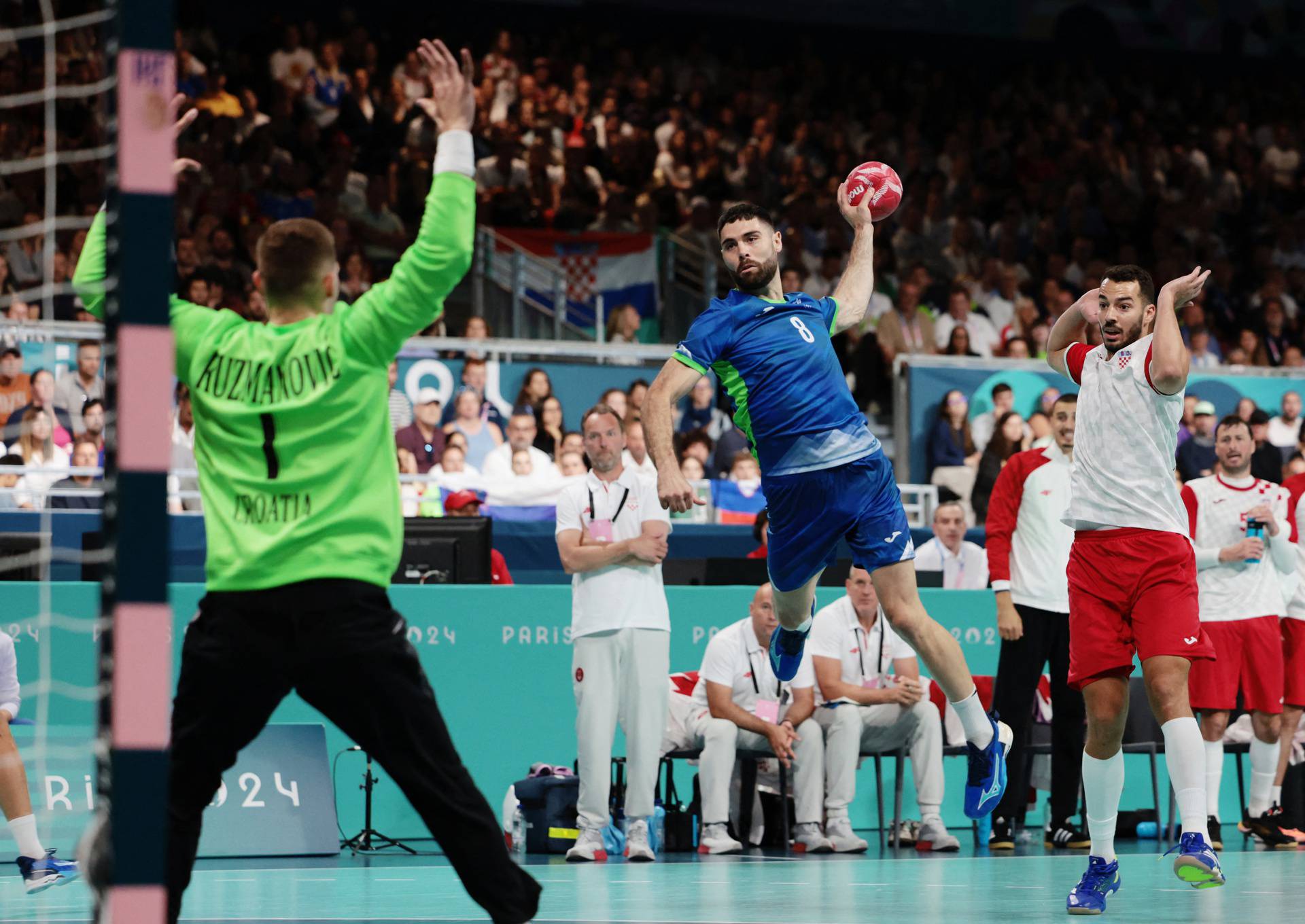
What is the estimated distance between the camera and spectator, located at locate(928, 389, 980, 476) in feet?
53.3

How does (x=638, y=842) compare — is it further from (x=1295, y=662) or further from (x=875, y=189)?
(x=1295, y=662)

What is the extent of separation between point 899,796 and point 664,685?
207 cm

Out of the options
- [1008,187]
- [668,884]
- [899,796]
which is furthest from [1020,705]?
[1008,187]

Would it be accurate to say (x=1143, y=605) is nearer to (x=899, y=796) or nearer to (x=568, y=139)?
(x=899, y=796)

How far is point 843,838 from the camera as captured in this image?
11039 millimetres

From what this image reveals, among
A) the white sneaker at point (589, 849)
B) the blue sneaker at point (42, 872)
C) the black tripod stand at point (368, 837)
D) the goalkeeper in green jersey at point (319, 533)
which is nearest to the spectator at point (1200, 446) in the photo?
the white sneaker at point (589, 849)

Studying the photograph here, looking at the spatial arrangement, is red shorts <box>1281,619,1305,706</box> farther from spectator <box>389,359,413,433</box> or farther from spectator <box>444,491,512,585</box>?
spectator <box>389,359,413,433</box>

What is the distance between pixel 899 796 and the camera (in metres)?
11.4

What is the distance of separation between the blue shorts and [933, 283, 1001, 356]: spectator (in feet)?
37.3

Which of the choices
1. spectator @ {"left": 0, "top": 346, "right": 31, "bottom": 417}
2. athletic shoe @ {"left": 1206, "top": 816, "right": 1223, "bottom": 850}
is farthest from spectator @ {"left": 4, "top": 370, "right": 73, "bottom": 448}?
athletic shoe @ {"left": 1206, "top": 816, "right": 1223, "bottom": 850}

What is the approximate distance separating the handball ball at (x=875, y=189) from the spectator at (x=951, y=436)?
8.47m

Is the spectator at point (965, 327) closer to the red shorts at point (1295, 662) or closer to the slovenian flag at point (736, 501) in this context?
the slovenian flag at point (736, 501)

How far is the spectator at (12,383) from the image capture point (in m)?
13.3

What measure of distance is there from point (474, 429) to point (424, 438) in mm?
490
